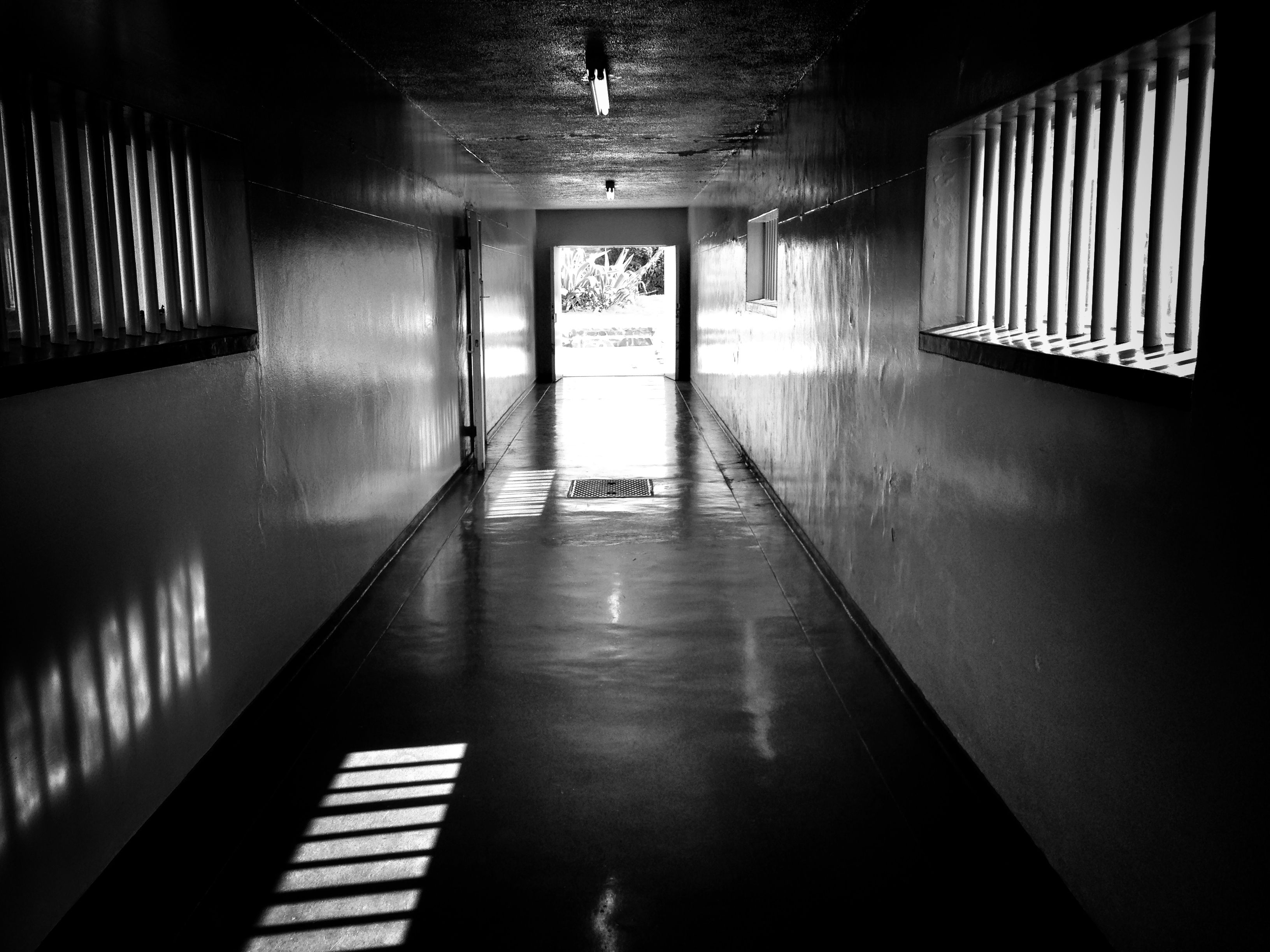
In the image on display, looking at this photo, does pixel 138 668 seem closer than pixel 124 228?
Yes

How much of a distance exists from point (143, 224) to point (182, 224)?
11.5 inches

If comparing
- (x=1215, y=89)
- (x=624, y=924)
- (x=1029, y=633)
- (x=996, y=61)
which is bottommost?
(x=624, y=924)

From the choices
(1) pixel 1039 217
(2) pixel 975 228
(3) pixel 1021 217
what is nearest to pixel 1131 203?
(1) pixel 1039 217

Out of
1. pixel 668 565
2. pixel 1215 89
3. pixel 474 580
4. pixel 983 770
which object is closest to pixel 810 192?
pixel 668 565

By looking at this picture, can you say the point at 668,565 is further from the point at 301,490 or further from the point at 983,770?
the point at 983,770

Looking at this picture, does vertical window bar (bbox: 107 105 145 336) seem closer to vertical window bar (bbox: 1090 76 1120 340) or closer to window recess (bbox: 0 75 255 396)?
window recess (bbox: 0 75 255 396)

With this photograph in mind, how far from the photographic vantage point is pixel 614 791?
3363mm

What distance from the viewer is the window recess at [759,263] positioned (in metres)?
8.92

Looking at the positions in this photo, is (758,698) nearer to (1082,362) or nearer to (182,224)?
(1082,362)

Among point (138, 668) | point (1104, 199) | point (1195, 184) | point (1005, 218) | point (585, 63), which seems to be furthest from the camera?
point (585, 63)

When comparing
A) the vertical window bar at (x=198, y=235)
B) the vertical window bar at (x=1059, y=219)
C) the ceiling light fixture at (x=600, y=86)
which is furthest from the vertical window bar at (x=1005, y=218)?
the vertical window bar at (x=198, y=235)

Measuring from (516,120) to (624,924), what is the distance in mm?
6300

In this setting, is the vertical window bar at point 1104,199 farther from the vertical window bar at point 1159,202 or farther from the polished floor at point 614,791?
the polished floor at point 614,791

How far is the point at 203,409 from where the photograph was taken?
3.52m
